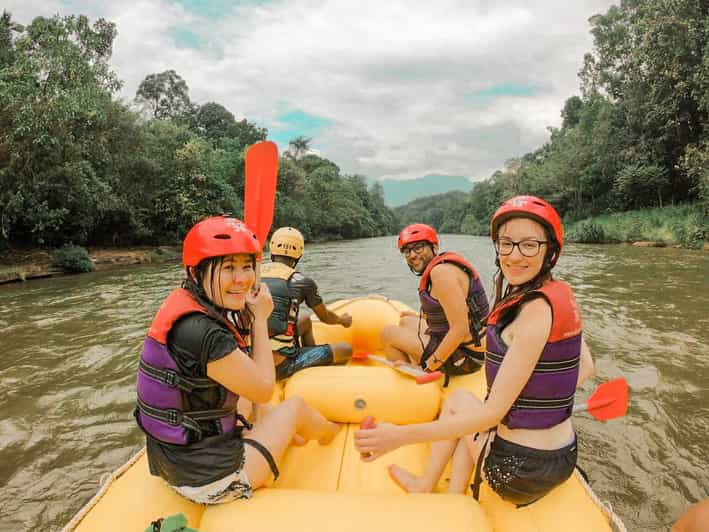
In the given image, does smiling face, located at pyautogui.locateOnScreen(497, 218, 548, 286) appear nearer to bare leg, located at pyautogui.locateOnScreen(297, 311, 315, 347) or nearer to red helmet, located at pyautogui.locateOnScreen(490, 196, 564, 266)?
red helmet, located at pyautogui.locateOnScreen(490, 196, 564, 266)

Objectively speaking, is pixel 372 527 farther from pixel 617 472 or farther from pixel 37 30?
pixel 37 30

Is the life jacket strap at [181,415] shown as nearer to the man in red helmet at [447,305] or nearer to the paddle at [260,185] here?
the paddle at [260,185]

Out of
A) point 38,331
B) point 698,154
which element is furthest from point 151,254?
point 698,154

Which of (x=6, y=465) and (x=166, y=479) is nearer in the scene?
(x=166, y=479)

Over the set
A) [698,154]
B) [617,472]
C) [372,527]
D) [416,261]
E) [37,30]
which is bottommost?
[617,472]

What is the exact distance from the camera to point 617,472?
284 cm

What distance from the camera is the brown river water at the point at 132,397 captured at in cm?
266

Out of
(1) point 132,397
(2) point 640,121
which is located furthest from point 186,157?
(2) point 640,121

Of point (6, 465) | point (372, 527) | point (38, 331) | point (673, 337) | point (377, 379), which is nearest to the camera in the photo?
point (372, 527)

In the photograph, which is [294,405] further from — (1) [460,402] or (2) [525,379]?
(2) [525,379]

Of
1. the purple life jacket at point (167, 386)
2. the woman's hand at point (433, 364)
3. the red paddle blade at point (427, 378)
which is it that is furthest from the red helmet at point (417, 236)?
the purple life jacket at point (167, 386)

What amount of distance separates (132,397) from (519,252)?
12.6 ft

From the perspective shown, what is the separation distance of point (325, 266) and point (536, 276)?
13.6 m

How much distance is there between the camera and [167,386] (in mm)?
1603
